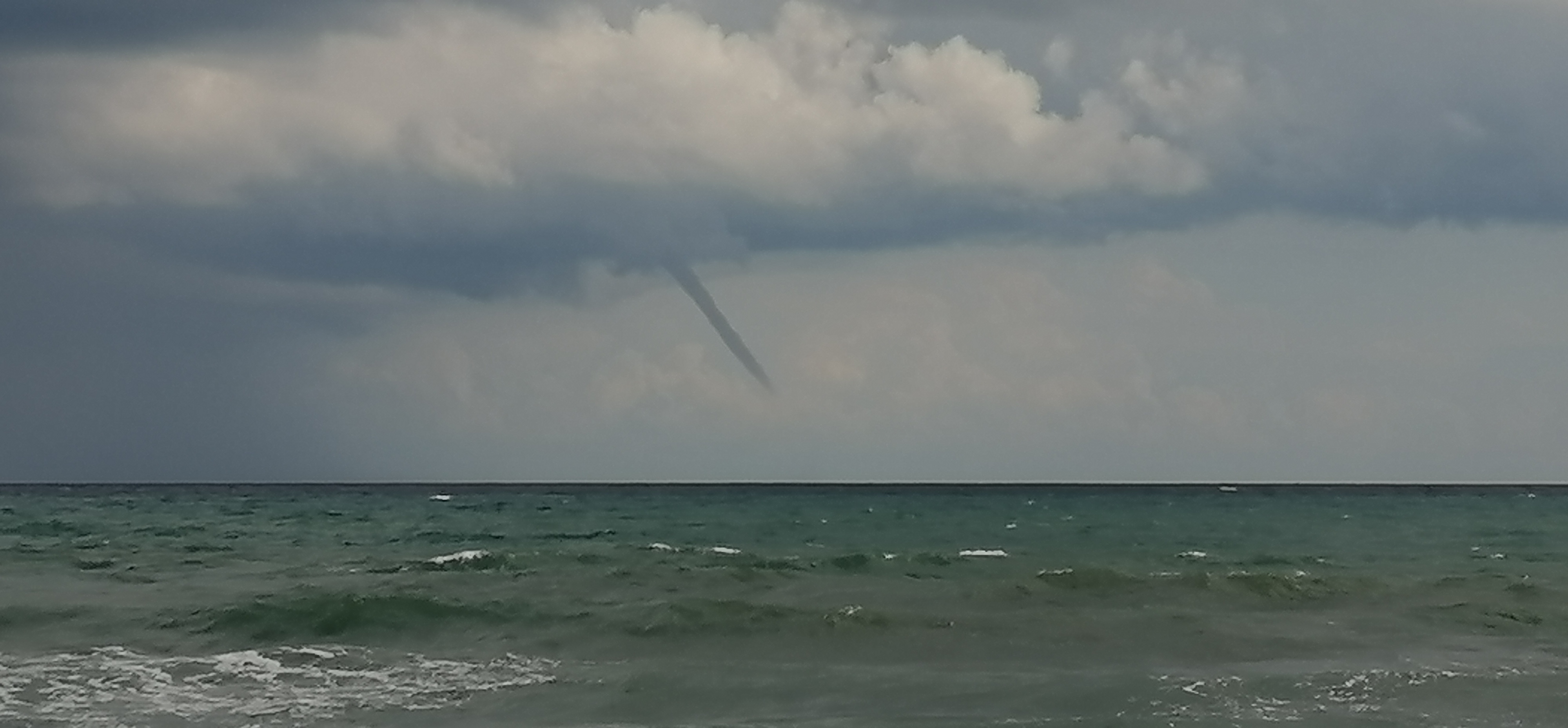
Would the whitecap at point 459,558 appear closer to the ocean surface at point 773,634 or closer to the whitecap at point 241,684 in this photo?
the ocean surface at point 773,634

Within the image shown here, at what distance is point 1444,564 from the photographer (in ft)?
125

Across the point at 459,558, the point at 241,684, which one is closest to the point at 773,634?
the point at 241,684

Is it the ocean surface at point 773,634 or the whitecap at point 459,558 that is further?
the whitecap at point 459,558

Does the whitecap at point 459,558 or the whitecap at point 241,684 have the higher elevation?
the whitecap at point 459,558

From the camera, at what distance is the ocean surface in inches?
654

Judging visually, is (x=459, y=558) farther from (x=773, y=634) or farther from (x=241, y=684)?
(x=241, y=684)

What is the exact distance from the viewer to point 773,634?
22.8 m

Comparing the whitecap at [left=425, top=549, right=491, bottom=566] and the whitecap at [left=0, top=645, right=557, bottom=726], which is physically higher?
the whitecap at [left=425, top=549, right=491, bottom=566]

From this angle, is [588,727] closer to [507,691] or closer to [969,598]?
[507,691]

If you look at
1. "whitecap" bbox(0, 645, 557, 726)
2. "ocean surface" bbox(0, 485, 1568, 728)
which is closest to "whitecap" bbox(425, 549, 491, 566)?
"ocean surface" bbox(0, 485, 1568, 728)

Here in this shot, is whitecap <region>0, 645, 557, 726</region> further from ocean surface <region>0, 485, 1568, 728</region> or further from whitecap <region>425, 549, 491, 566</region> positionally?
whitecap <region>425, 549, 491, 566</region>

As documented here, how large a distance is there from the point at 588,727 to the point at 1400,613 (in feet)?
55.1

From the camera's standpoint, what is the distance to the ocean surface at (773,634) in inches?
654

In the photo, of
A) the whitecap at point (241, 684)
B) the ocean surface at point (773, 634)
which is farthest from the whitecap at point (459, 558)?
the whitecap at point (241, 684)
